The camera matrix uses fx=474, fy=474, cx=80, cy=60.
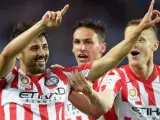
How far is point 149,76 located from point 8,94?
1.25 metres

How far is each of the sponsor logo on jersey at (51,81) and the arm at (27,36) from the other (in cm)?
37

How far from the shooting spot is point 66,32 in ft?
22.5

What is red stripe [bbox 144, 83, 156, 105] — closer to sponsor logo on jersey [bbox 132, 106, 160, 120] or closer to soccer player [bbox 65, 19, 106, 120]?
sponsor logo on jersey [bbox 132, 106, 160, 120]

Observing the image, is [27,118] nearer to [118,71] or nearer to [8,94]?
[8,94]

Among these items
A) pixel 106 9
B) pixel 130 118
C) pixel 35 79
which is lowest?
pixel 130 118

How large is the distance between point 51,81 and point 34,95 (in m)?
Result: 0.16

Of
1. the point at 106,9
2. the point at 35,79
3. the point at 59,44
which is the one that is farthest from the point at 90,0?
the point at 35,79

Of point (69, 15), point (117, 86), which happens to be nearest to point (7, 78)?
point (117, 86)

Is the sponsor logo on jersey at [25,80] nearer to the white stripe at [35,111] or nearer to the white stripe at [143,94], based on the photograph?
the white stripe at [35,111]

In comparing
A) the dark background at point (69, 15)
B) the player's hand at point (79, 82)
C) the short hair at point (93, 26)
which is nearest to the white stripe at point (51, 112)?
the player's hand at point (79, 82)

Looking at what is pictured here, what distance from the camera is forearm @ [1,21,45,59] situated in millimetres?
2922

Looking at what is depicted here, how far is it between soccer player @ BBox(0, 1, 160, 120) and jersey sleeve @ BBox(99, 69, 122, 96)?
0.31 meters

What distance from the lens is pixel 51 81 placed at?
3.31 meters

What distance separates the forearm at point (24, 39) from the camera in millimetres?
2922
